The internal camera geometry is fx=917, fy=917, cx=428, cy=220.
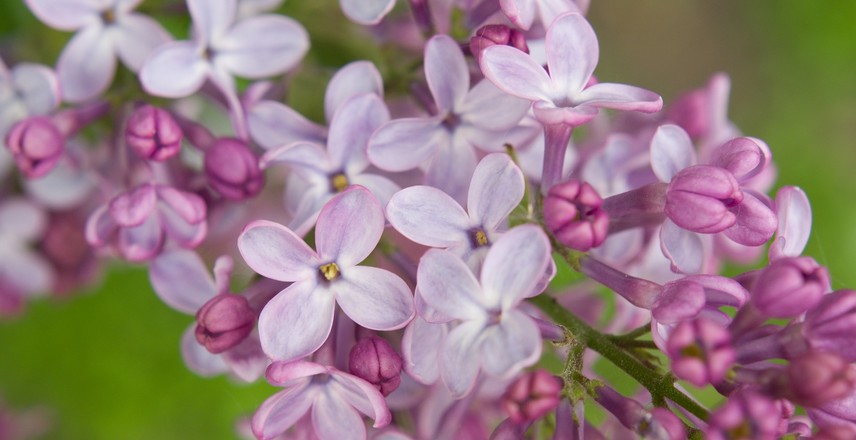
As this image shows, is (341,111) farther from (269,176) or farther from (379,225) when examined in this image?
(269,176)

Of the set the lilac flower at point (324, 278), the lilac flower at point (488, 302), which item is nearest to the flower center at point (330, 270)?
the lilac flower at point (324, 278)

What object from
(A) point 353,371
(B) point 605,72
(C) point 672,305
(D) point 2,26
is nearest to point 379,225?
(A) point 353,371

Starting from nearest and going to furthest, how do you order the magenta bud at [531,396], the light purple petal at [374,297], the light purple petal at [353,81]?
the magenta bud at [531,396], the light purple petal at [374,297], the light purple petal at [353,81]

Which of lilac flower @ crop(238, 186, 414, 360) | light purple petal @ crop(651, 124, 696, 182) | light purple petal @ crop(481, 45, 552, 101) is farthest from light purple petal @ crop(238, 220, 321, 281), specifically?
light purple petal @ crop(651, 124, 696, 182)

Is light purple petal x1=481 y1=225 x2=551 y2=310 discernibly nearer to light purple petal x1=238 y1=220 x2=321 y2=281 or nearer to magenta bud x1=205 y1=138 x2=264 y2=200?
light purple petal x1=238 y1=220 x2=321 y2=281

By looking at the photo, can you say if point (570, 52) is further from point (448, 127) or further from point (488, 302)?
point (488, 302)

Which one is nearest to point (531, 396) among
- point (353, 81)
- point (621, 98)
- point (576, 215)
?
point (576, 215)

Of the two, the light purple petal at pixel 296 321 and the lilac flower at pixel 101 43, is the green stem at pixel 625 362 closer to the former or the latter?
the light purple petal at pixel 296 321
